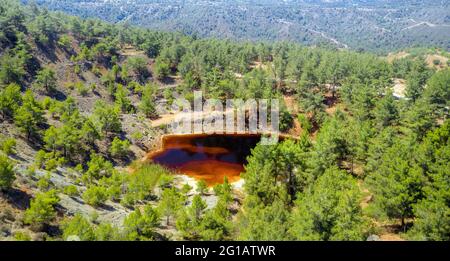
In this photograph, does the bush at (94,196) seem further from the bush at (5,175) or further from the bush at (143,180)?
the bush at (5,175)

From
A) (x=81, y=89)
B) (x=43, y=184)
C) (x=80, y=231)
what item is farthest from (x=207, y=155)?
(x=80, y=231)

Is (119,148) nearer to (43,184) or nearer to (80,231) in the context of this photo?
(43,184)

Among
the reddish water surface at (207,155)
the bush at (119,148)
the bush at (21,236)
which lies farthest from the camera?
the bush at (119,148)

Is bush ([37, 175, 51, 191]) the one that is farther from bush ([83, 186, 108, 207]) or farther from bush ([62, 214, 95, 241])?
bush ([62, 214, 95, 241])

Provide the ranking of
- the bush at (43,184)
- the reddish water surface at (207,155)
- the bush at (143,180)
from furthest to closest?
the reddish water surface at (207,155)
the bush at (143,180)
the bush at (43,184)

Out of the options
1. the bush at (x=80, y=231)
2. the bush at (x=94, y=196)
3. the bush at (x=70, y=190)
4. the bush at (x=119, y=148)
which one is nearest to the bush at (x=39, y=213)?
the bush at (x=80, y=231)
